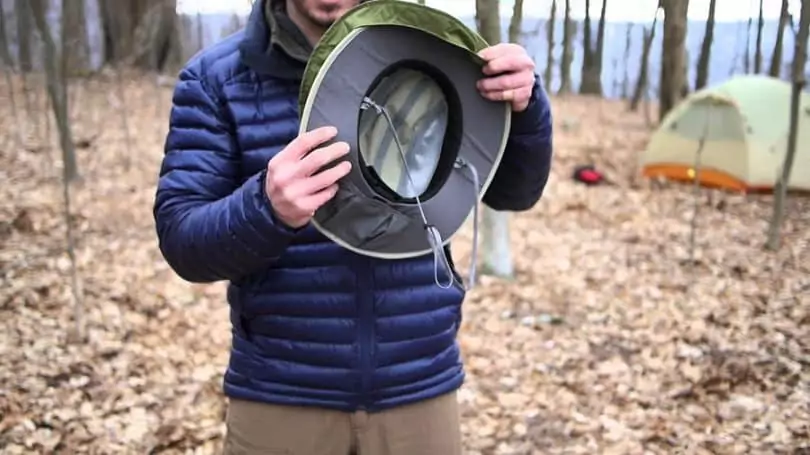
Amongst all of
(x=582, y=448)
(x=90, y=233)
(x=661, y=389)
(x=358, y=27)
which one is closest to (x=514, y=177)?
(x=358, y=27)

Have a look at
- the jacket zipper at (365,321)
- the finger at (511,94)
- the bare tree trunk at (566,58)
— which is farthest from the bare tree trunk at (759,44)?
the jacket zipper at (365,321)

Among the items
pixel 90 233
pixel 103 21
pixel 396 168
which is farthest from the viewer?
pixel 103 21

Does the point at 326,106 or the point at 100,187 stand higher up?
the point at 326,106

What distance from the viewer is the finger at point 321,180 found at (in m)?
1.09

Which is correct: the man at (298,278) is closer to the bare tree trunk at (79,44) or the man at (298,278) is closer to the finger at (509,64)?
the finger at (509,64)

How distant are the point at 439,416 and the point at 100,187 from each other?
588 centimetres

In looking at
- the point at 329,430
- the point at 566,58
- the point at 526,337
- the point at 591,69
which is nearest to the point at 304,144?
the point at 329,430

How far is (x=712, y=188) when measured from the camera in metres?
8.57

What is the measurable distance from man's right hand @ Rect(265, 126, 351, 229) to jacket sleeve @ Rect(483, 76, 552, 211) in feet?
1.27

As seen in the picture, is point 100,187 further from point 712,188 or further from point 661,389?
point 712,188

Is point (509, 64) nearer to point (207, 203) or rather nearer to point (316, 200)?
point (316, 200)

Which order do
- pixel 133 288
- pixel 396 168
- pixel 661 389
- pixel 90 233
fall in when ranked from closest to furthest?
pixel 396 168 → pixel 661 389 → pixel 133 288 → pixel 90 233

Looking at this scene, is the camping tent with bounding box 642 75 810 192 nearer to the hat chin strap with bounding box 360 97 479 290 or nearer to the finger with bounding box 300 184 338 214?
the hat chin strap with bounding box 360 97 479 290

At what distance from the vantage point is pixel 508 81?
4.14 feet
